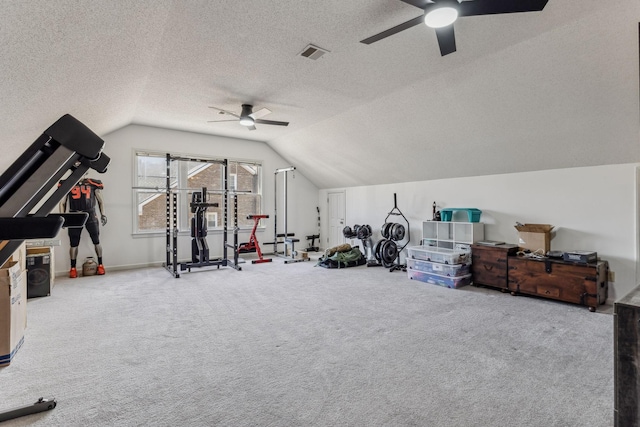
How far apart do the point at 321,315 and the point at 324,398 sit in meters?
1.59

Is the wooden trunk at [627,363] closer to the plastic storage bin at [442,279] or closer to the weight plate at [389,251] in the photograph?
the plastic storage bin at [442,279]

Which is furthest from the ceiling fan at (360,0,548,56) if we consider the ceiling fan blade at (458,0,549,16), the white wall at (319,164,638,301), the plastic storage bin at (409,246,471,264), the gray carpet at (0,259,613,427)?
the plastic storage bin at (409,246,471,264)

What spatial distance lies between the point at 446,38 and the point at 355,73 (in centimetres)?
147

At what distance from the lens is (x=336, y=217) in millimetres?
8750

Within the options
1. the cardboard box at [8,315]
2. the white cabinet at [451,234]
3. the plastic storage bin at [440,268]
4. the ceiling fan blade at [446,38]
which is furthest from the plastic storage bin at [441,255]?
the cardboard box at [8,315]

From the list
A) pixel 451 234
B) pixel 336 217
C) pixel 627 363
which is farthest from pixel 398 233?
pixel 627 363

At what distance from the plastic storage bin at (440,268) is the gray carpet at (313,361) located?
58cm

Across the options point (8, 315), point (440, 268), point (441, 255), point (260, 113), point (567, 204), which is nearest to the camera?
point (8, 315)

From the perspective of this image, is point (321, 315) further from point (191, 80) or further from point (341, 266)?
point (191, 80)

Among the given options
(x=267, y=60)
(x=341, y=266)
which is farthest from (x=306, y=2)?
(x=341, y=266)

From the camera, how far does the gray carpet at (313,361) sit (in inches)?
78.3

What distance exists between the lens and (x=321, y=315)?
3717 millimetres

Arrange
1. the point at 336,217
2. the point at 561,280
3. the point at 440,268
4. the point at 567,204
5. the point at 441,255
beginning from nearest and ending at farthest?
1. the point at 561,280
2. the point at 567,204
3. the point at 440,268
4. the point at 441,255
5. the point at 336,217

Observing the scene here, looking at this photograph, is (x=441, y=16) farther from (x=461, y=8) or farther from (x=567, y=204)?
(x=567, y=204)
